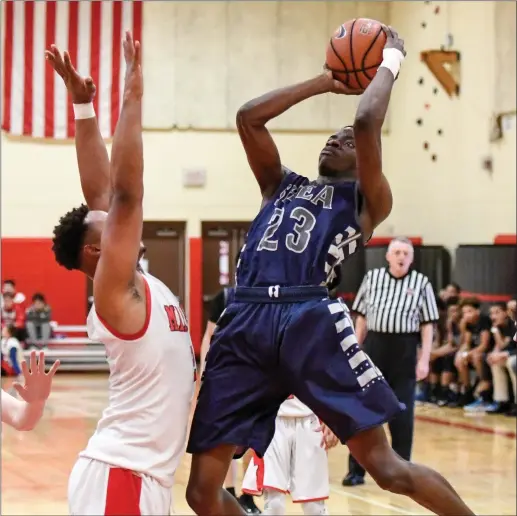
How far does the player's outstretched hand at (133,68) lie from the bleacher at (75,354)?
15393 mm

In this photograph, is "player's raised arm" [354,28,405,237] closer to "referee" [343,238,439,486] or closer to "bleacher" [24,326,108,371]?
"referee" [343,238,439,486]

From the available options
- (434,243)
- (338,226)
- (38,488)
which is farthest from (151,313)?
(434,243)

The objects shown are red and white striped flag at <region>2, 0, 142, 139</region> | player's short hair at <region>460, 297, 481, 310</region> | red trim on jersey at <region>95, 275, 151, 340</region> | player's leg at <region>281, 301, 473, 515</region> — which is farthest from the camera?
red and white striped flag at <region>2, 0, 142, 139</region>

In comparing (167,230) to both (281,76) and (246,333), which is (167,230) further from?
(246,333)

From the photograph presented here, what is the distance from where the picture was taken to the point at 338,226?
13.6 ft

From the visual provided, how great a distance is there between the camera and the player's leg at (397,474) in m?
4.06

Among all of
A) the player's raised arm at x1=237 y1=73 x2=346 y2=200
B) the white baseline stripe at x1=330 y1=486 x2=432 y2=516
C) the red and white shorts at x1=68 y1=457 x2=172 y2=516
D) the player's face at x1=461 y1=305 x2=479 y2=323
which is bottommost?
the white baseline stripe at x1=330 y1=486 x2=432 y2=516

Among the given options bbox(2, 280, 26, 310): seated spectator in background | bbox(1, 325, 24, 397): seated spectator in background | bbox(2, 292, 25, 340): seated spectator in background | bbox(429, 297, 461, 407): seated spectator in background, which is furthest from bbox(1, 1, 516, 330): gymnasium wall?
bbox(429, 297, 461, 407): seated spectator in background

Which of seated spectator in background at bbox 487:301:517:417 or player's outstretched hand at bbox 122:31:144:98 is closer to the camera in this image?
player's outstretched hand at bbox 122:31:144:98

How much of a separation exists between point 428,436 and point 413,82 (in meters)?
9.16

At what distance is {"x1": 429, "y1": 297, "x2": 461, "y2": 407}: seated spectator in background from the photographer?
1396 centimetres

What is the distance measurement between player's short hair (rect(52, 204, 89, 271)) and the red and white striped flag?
15348 mm

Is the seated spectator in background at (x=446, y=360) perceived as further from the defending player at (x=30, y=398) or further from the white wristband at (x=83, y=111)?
the defending player at (x=30, y=398)

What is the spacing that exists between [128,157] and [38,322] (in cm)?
1554
